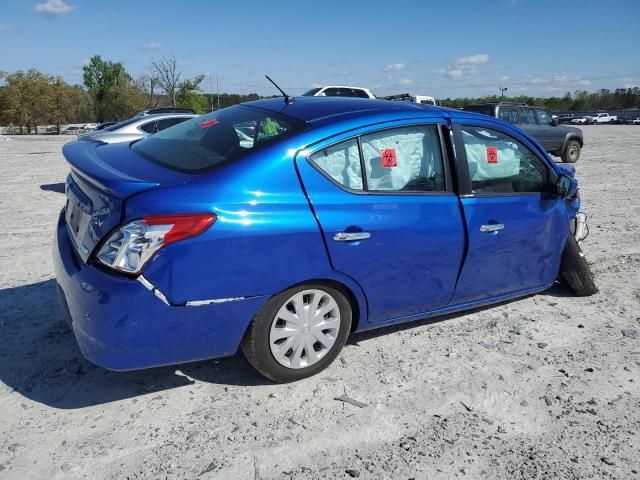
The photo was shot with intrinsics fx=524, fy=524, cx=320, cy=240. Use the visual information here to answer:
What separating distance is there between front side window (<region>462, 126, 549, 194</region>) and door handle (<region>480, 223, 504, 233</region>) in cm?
23

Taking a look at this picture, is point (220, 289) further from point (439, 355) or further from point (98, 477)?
point (439, 355)

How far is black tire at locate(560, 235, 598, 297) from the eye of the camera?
174 inches

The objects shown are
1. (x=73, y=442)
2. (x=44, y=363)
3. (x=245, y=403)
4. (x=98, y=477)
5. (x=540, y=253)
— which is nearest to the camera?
(x=98, y=477)

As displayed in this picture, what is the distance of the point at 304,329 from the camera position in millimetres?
2965

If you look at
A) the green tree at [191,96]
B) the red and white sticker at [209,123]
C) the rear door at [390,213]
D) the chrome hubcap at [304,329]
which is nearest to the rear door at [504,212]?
the rear door at [390,213]

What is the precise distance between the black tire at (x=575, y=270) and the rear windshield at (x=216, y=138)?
2.72 metres

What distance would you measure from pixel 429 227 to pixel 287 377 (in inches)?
49.3

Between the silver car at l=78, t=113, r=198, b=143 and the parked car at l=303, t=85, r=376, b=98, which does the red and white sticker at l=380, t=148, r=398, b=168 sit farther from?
the parked car at l=303, t=85, r=376, b=98

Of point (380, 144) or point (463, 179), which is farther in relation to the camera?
point (463, 179)

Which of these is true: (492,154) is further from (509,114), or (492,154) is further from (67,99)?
(67,99)

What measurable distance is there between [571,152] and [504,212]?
14.6 meters

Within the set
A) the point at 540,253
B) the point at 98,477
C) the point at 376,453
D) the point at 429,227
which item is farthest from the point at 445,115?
the point at 98,477

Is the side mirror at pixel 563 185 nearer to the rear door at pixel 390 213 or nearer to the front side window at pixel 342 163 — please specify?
the rear door at pixel 390 213

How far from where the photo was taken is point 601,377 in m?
3.27
